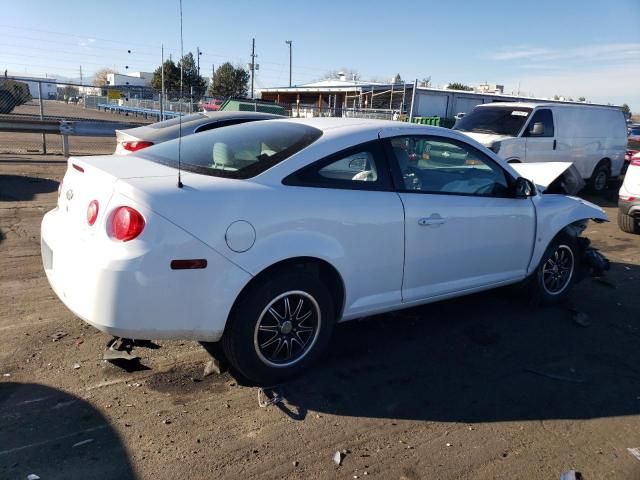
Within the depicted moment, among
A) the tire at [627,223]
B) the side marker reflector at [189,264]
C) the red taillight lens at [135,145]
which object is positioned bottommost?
the tire at [627,223]

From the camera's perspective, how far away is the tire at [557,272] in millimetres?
4965

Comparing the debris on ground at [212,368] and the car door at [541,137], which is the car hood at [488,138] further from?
the debris on ground at [212,368]

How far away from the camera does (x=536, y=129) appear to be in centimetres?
1069

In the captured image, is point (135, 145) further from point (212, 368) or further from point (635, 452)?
point (635, 452)

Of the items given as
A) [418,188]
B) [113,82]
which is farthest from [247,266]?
[113,82]

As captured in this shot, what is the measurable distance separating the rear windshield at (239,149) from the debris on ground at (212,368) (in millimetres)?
1288

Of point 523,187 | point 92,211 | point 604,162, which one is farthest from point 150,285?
point 604,162

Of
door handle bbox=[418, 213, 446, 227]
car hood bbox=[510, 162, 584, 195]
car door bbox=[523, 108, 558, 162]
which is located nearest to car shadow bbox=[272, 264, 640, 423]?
door handle bbox=[418, 213, 446, 227]

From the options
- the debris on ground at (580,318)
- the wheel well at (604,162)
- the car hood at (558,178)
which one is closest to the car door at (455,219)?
the debris on ground at (580,318)

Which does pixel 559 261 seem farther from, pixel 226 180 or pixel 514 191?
pixel 226 180

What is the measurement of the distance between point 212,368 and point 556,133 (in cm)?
1002

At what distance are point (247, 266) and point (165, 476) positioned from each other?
114cm

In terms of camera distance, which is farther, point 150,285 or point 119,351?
point 119,351

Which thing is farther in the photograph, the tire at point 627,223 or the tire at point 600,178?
the tire at point 600,178
